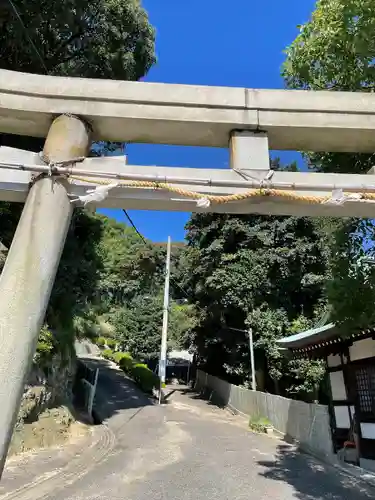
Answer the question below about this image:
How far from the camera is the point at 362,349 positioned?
959 centimetres

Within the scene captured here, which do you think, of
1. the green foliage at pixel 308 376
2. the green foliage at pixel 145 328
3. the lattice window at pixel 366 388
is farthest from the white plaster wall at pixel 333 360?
the green foliage at pixel 145 328

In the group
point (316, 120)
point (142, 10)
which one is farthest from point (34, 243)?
point (142, 10)

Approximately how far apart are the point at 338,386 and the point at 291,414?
3.01 m

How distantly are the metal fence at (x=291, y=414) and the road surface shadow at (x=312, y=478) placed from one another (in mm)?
570

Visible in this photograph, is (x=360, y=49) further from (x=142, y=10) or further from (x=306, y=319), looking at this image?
(x=306, y=319)

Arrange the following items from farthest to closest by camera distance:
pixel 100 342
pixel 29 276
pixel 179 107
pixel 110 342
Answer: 1. pixel 110 342
2. pixel 100 342
3. pixel 179 107
4. pixel 29 276

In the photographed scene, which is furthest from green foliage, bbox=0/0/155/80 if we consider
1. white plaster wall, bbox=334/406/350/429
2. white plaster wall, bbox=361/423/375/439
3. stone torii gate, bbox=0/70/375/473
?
white plaster wall, bbox=361/423/375/439

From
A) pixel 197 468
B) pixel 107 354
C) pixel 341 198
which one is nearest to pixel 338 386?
pixel 197 468

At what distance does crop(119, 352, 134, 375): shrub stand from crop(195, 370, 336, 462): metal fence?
785 cm

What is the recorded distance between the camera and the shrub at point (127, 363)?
2662cm

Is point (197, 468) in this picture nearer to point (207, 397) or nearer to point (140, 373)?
point (207, 397)

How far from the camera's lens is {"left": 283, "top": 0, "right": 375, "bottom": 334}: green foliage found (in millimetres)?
4527

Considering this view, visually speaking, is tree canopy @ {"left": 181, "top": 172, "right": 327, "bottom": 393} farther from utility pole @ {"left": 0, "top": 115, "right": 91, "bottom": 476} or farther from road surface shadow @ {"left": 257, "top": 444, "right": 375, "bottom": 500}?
utility pole @ {"left": 0, "top": 115, "right": 91, "bottom": 476}

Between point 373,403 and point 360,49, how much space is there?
8.00m
